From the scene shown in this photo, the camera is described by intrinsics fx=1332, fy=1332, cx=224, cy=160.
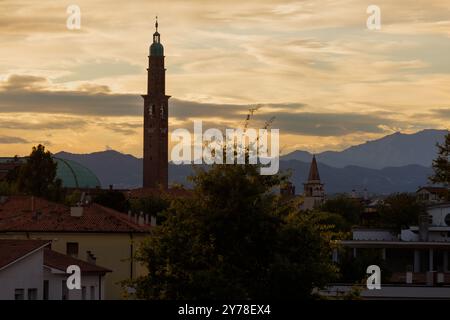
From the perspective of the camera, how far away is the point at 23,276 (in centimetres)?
4441

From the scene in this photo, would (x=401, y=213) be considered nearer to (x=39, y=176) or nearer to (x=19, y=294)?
(x=39, y=176)

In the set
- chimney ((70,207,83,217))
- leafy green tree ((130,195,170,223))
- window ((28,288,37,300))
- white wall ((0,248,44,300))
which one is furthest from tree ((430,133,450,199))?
leafy green tree ((130,195,170,223))

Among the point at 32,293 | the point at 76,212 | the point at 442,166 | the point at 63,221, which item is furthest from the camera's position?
the point at 76,212

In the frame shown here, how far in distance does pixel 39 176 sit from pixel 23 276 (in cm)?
8890

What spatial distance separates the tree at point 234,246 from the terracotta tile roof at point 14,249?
1162 centimetres

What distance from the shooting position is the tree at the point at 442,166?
54391 mm

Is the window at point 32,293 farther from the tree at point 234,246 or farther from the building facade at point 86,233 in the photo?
the building facade at point 86,233

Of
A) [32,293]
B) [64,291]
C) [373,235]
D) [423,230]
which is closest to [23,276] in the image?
[32,293]

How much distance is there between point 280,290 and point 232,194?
2.92 meters

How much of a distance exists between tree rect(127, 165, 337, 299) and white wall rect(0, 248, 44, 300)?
1035 cm

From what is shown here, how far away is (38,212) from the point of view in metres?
74.1
